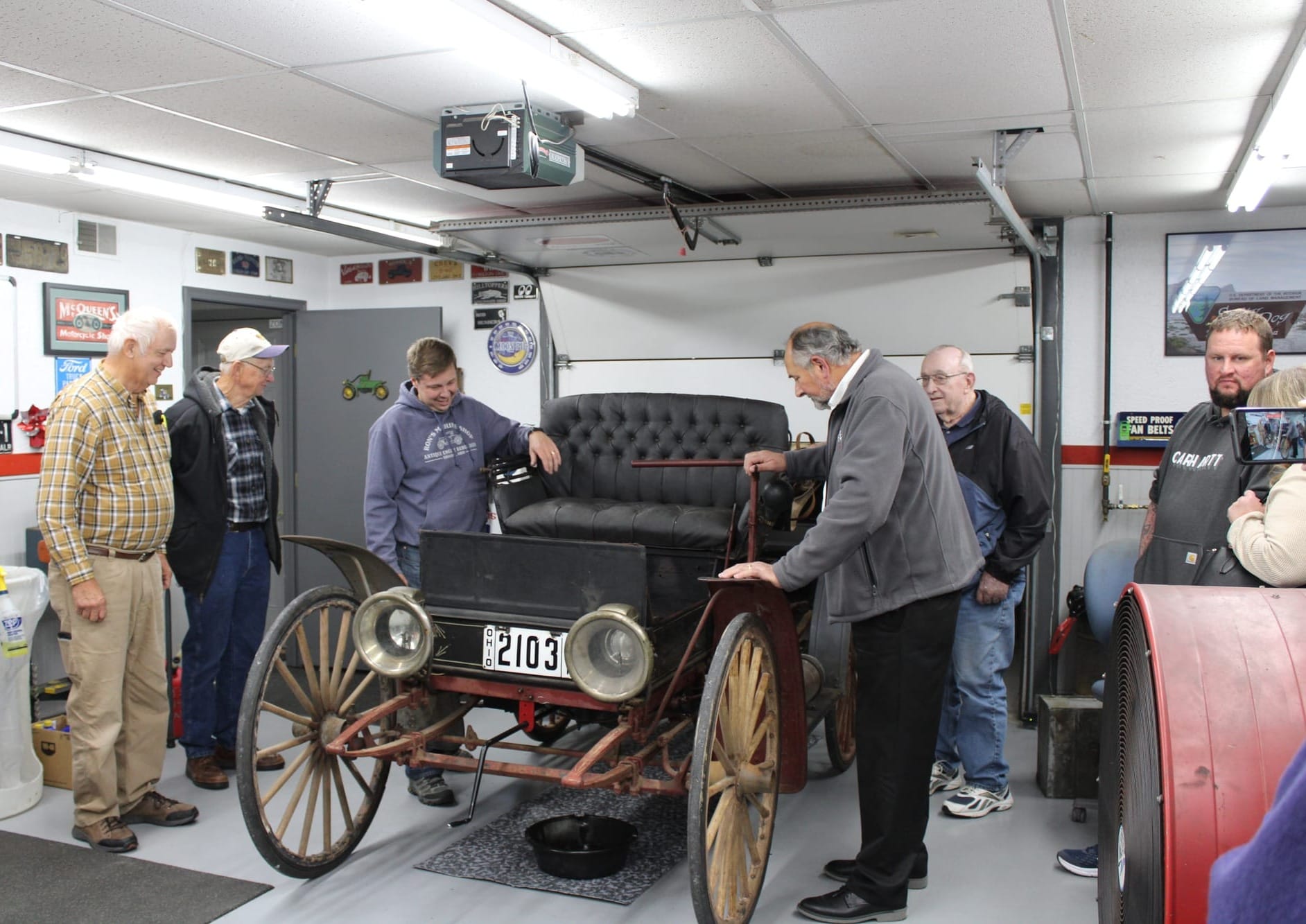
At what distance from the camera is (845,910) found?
3105 millimetres

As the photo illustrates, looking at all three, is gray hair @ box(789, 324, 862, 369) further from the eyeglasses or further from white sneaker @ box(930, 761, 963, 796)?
white sneaker @ box(930, 761, 963, 796)

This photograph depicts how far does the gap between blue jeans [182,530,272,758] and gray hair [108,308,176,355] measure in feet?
3.03

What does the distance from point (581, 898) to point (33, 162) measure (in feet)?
11.5

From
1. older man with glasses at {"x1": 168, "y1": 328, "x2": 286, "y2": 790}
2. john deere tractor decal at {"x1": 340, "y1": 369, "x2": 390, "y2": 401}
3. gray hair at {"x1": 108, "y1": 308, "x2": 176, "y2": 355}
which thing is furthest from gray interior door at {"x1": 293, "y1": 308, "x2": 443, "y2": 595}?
gray hair at {"x1": 108, "y1": 308, "x2": 176, "y2": 355}

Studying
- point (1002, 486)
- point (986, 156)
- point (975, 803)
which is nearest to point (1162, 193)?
point (986, 156)

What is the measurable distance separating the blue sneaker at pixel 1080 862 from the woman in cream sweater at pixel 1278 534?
4.68 ft

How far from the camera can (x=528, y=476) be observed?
4711 millimetres

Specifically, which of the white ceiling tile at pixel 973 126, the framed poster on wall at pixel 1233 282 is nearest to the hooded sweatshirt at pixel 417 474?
the white ceiling tile at pixel 973 126

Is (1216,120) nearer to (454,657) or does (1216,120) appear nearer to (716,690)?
(716,690)

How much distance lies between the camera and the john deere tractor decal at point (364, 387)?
692cm

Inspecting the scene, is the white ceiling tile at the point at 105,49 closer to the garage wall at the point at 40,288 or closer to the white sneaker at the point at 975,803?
the garage wall at the point at 40,288

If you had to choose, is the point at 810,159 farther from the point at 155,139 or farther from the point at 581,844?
the point at 581,844

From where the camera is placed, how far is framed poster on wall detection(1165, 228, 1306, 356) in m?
5.33

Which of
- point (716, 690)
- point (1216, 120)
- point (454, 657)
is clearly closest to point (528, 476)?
point (454, 657)
